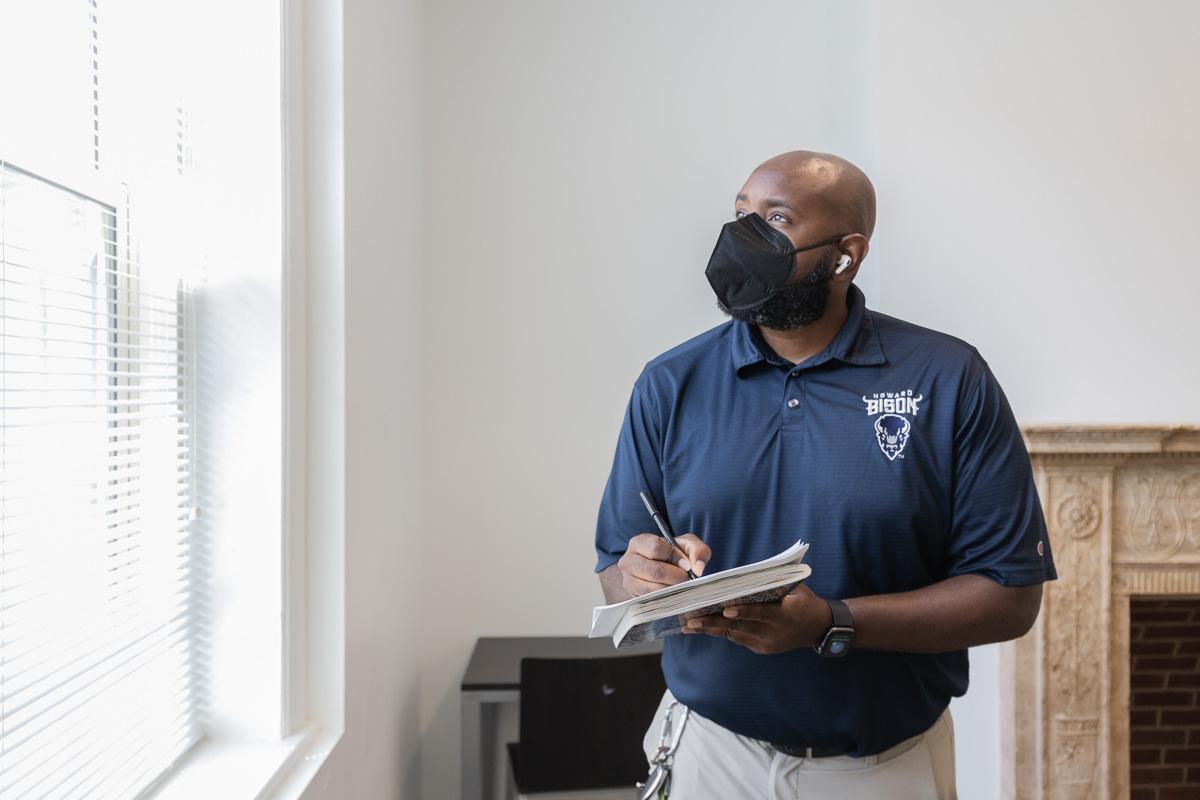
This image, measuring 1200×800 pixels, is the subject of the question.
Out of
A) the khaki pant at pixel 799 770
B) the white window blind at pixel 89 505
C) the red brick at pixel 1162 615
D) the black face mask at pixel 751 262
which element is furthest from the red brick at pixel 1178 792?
the white window blind at pixel 89 505

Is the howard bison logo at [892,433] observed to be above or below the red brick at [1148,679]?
above

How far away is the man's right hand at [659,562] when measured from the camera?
1.26 m

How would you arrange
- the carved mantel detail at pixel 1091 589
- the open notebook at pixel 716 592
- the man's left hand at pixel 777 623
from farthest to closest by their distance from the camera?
the carved mantel detail at pixel 1091 589 < the man's left hand at pixel 777 623 < the open notebook at pixel 716 592

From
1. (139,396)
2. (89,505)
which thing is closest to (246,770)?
(89,505)

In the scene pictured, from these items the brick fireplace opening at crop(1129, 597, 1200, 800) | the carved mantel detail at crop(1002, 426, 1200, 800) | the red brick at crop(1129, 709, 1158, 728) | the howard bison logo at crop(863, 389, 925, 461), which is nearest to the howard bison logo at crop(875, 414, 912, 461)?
the howard bison logo at crop(863, 389, 925, 461)

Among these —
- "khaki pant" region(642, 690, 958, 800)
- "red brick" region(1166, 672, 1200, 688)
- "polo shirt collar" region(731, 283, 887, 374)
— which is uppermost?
"polo shirt collar" region(731, 283, 887, 374)

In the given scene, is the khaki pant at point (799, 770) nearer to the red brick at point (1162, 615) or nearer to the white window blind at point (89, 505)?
the white window blind at point (89, 505)

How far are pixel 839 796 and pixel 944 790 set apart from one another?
20cm

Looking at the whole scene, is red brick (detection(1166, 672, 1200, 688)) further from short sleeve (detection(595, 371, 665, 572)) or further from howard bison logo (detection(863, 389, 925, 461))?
short sleeve (detection(595, 371, 665, 572))

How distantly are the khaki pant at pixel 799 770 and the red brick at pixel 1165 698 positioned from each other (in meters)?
2.15

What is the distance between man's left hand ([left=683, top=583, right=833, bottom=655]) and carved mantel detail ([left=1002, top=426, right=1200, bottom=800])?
159 cm

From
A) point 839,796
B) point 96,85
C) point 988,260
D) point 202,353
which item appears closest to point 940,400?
point 839,796

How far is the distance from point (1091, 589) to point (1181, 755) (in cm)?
109

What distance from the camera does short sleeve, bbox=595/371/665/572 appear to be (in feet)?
4.95
